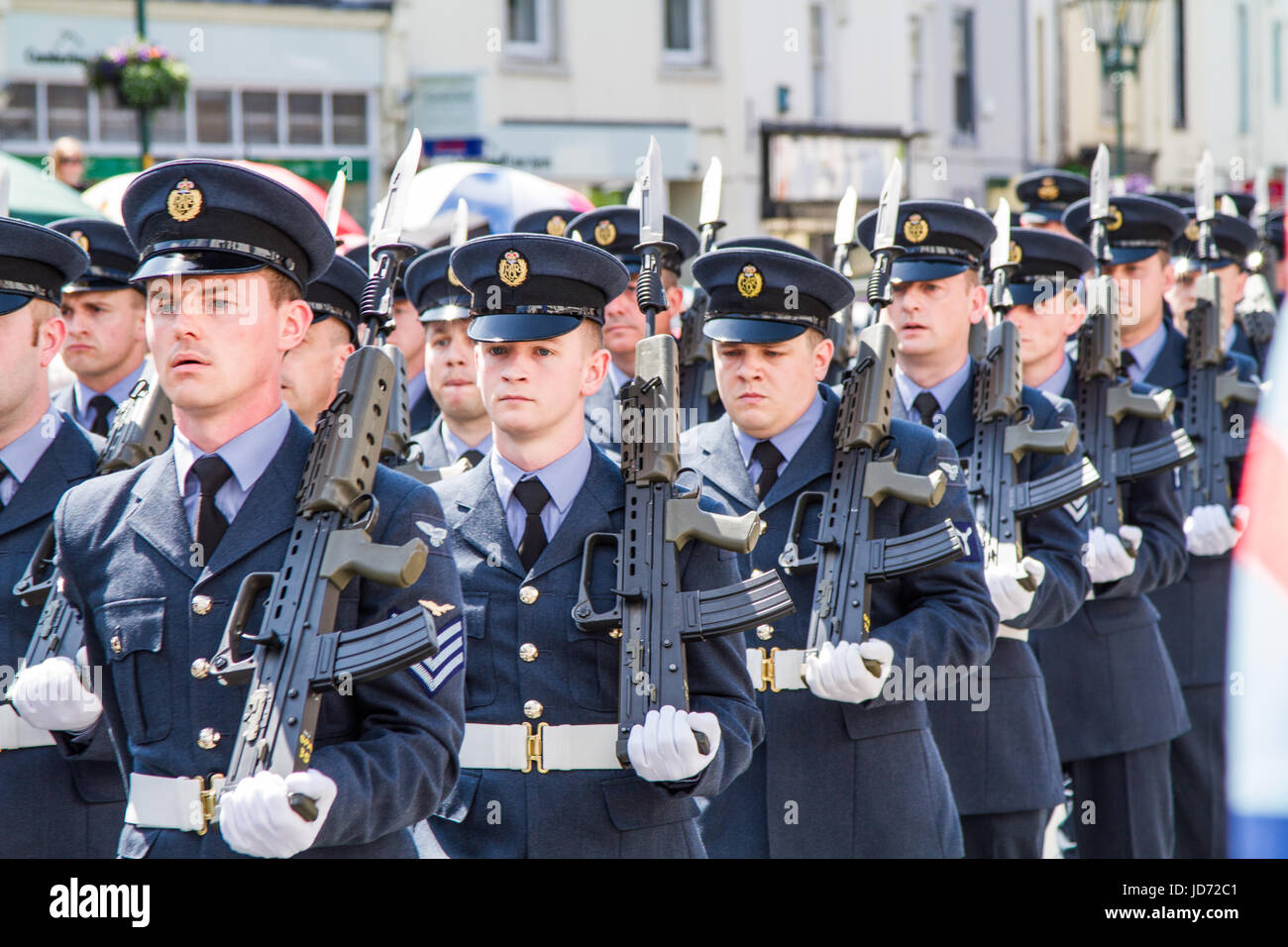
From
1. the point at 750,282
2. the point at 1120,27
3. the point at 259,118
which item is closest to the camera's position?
the point at 750,282

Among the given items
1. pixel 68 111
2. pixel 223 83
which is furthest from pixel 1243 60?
pixel 68 111

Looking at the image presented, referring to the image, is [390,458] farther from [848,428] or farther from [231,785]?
[231,785]

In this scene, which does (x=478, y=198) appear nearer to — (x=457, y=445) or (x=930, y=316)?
(x=457, y=445)

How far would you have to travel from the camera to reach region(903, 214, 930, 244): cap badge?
5570 mm

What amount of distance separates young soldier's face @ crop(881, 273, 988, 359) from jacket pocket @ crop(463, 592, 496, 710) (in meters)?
2.20

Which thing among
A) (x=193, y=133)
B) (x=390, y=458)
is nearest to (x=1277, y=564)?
(x=390, y=458)

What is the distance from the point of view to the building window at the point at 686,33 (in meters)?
21.9

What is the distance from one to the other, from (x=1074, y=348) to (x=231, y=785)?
4360 mm

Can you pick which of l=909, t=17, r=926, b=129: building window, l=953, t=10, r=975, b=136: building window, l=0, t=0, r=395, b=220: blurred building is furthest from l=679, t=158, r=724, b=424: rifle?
l=953, t=10, r=975, b=136: building window

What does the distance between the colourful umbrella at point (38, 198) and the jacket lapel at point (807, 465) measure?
3588 millimetres

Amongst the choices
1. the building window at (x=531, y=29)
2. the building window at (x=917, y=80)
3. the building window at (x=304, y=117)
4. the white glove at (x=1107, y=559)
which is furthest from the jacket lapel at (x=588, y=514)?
the building window at (x=917, y=80)

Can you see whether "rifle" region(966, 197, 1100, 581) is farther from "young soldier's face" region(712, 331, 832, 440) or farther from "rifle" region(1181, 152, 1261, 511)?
"rifle" region(1181, 152, 1261, 511)

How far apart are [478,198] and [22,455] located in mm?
5488

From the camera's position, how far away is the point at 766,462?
15.1 feet
